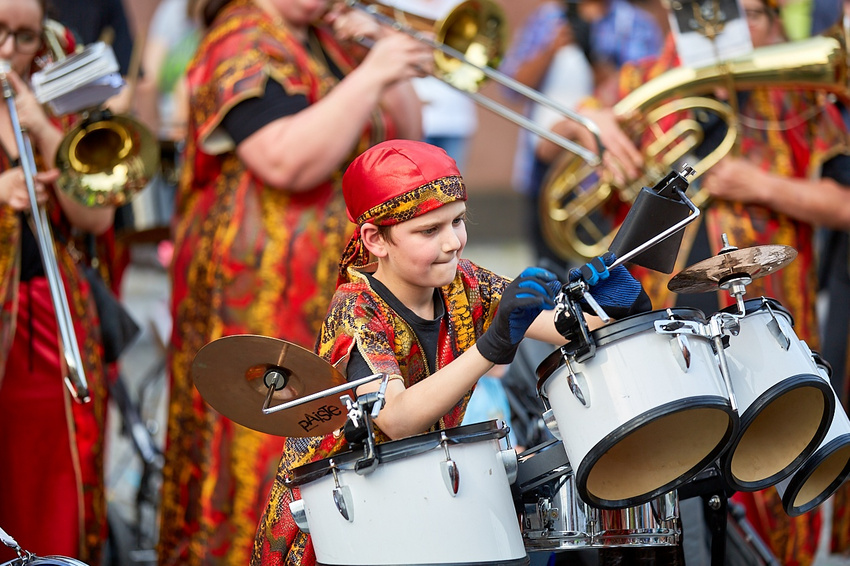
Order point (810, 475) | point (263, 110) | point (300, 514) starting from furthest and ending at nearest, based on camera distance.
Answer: point (263, 110), point (810, 475), point (300, 514)

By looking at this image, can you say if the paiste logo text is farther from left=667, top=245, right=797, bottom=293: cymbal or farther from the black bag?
the black bag

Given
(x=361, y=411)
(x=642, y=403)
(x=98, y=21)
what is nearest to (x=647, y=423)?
(x=642, y=403)

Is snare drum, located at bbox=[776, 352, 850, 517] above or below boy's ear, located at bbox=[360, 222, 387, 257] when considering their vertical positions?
below

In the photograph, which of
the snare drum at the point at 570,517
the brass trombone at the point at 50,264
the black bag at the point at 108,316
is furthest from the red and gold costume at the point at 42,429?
the snare drum at the point at 570,517

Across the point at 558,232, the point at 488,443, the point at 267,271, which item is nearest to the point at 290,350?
the point at 488,443

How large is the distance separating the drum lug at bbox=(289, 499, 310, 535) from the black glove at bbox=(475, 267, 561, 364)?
19.9 inches

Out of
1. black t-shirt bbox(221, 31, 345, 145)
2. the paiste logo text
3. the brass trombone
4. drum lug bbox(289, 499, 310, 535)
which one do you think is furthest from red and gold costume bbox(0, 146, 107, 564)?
the paiste logo text

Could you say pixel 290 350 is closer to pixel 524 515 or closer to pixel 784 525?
pixel 524 515

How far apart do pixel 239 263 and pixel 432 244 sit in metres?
1.33

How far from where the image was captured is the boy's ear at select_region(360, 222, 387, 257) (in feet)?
8.80

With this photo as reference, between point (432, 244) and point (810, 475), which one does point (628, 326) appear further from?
point (810, 475)

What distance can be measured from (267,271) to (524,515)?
4.80ft

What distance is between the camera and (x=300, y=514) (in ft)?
8.27

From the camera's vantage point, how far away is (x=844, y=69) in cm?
404
